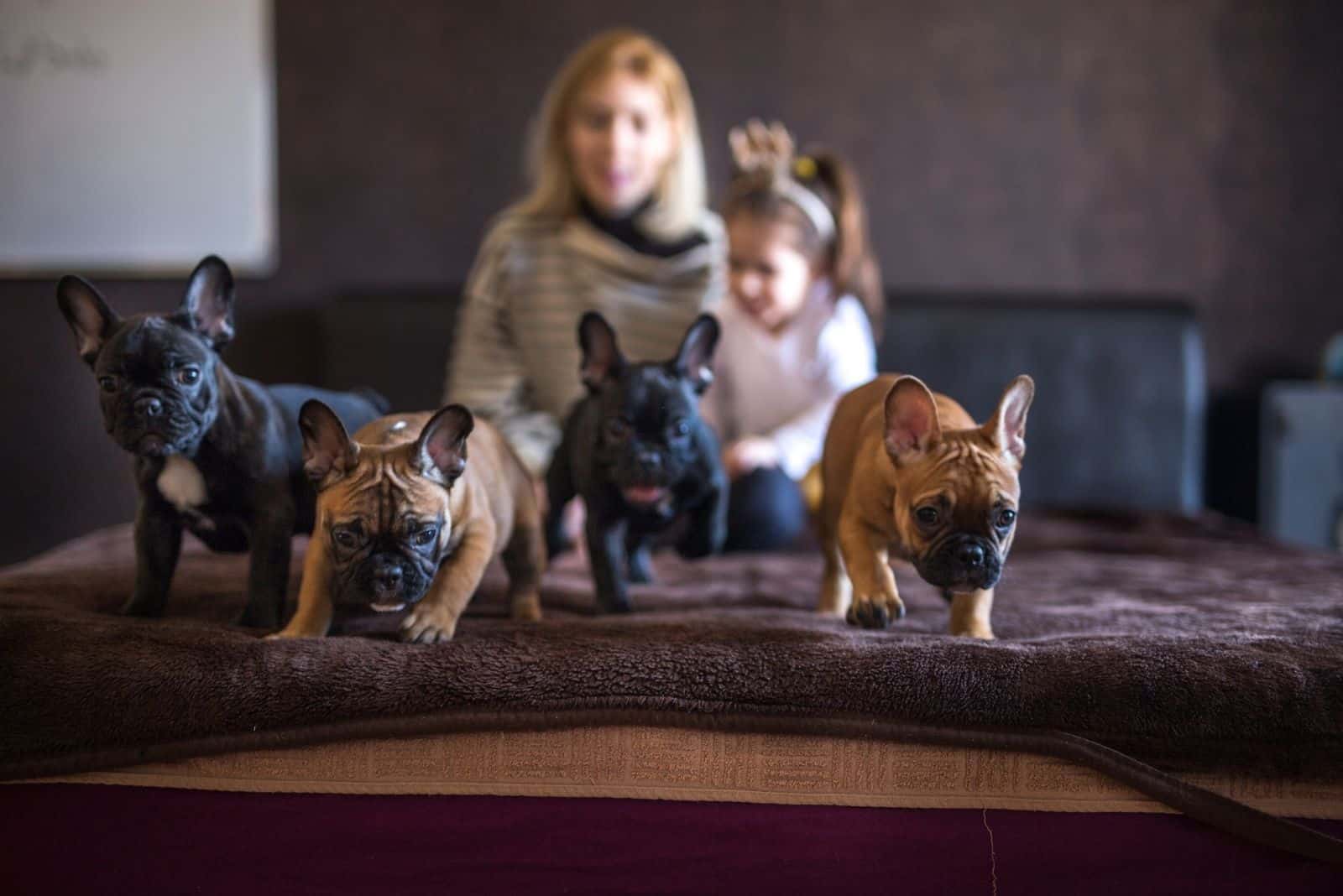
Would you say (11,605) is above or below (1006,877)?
above

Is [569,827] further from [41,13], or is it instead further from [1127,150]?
[41,13]

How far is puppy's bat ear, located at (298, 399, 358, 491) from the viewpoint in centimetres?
133

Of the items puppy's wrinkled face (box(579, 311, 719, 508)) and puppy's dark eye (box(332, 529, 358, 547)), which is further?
puppy's wrinkled face (box(579, 311, 719, 508))

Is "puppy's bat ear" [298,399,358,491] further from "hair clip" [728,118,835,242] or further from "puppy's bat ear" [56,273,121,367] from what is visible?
"hair clip" [728,118,835,242]

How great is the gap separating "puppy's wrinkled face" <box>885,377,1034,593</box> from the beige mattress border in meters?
0.24

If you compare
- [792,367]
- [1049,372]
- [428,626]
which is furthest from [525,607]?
[1049,372]

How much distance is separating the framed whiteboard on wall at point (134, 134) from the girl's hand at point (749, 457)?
197 centimetres

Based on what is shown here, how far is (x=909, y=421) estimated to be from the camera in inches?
56.1

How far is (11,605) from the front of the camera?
157cm

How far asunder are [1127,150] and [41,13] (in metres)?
3.68

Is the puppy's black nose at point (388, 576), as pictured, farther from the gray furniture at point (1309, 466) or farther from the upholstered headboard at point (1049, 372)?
the gray furniture at point (1309, 466)

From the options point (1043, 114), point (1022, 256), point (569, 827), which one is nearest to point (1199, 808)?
point (569, 827)

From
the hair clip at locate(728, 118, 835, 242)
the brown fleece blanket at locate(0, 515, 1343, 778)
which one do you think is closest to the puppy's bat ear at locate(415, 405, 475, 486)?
the brown fleece blanket at locate(0, 515, 1343, 778)

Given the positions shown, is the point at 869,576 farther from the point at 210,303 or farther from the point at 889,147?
the point at 889,147
